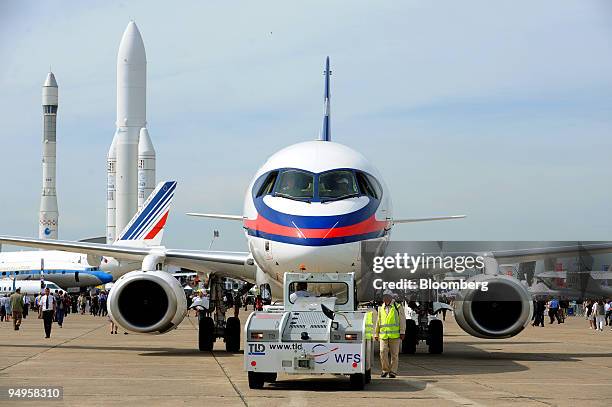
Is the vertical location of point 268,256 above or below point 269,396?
above

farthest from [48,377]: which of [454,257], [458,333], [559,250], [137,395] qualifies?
[458,333]

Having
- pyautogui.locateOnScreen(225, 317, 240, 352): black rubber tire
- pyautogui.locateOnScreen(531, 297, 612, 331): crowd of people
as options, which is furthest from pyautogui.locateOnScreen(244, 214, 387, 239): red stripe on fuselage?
pyautogui.locateOnScreen(531, 297, 612, 331): crowd of people

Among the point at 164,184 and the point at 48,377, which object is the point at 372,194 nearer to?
the point at 48,377

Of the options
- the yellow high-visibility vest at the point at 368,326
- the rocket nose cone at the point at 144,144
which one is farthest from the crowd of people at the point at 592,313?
the rocket nose cone at the point at 144,144

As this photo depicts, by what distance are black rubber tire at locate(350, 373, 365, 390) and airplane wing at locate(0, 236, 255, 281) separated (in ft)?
21.3

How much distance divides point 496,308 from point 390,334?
396 cm

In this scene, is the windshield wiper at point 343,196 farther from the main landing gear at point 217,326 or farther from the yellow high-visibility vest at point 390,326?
the main landing gear at point 217,326

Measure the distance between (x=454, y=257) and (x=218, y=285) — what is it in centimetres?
558

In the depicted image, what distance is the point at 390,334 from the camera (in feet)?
56.9

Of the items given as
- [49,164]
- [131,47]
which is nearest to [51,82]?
[49,164]

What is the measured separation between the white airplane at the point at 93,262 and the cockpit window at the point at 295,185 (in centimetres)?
5205

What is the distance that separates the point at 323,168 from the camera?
17.4m

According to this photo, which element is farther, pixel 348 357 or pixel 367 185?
pixel 367 185

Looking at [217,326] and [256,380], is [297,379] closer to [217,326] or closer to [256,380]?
[256,380]
